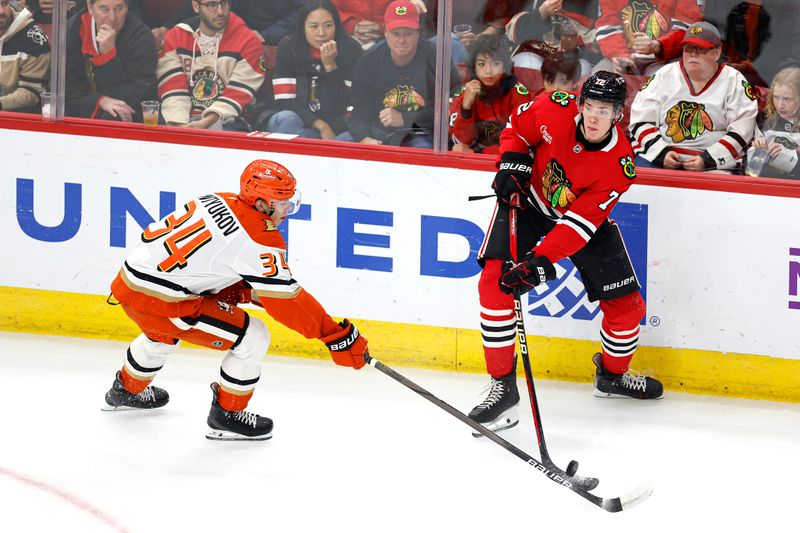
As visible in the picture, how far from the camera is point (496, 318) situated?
13.4ft

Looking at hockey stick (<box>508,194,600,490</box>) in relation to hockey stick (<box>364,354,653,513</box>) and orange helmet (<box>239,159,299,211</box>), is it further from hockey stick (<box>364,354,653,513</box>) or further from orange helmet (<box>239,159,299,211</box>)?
orange helmet (<box>239,159,299,211</box>)

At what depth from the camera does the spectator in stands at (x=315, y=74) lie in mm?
4590

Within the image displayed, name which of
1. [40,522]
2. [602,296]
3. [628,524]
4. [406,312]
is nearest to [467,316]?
[406,312]

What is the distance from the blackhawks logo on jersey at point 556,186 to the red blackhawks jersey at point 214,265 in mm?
920

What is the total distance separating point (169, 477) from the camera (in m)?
3.72

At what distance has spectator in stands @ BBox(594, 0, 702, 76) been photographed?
4.35m

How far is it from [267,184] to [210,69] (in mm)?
1215

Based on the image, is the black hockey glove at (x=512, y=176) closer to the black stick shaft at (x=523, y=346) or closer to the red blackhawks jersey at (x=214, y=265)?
the black stick shaft at (x=523, y=346)

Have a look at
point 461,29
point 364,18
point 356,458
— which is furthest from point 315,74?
point 356,458

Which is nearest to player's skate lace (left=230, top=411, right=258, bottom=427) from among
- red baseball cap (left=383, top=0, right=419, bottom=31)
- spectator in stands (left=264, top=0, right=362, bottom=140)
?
spectator in stands (left=264, top=0, right=362, bottom=140)

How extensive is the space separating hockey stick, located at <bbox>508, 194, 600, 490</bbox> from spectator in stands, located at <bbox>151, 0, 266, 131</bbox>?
1194 millimetres

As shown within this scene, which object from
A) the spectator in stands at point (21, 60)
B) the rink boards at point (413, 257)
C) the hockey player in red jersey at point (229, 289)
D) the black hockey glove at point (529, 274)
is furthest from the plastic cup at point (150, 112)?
the black hockey glove at point (529, 274)

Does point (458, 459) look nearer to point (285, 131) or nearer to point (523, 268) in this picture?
point (523, 268)

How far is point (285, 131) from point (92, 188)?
31.1 inches
